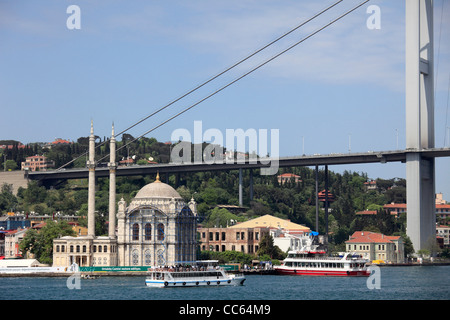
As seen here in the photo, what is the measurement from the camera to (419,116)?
264 feet

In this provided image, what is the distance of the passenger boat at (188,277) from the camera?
→ 5023 centimetres

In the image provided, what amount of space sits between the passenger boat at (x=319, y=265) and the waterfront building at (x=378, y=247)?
2005 centimetres

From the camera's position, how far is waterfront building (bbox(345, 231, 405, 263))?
277ft

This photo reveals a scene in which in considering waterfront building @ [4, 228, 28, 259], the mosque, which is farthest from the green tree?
waterfront building @ [4, 228, 28, 259]

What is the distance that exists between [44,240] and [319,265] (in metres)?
20.5

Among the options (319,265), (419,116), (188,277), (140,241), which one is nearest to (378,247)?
(419,116)

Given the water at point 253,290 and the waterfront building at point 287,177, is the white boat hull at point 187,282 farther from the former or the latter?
the waterfront building at point 287,177

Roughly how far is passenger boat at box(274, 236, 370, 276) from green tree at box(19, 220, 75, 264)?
53.4 feet

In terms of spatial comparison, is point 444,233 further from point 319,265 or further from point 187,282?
point 187,282

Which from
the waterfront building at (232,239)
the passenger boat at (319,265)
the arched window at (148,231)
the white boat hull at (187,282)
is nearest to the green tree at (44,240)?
the arched window at (148,231)

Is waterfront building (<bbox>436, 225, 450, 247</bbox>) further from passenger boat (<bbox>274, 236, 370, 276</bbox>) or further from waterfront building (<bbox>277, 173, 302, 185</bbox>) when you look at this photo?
passenger boat (<bbox>274, 236, 370, 276</bbox>)
